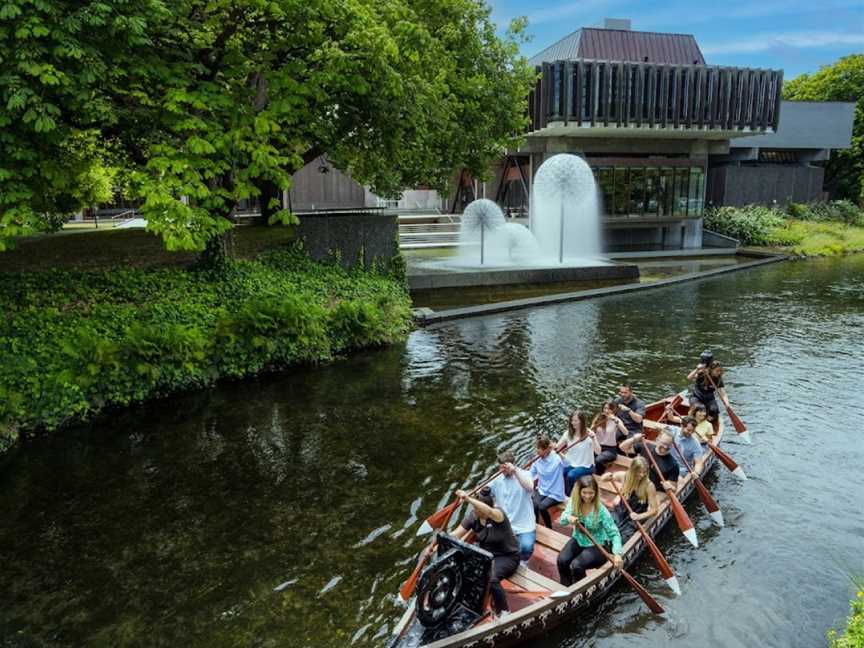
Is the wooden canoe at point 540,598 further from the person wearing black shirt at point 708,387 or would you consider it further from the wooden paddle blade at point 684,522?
the person wearing black shirt at point 708,387

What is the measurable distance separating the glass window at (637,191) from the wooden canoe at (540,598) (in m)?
35.9

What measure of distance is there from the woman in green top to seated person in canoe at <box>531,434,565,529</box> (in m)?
1.08

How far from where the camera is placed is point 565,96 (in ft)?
→ 117

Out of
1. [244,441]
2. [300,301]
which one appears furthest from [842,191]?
[244,441]

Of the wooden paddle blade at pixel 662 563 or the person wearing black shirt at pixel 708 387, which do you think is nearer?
the wooden paddle blade at pixel 662 563

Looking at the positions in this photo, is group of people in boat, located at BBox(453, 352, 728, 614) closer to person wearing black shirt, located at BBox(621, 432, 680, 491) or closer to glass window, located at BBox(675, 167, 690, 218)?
person wearing black shirt, located at BBox(621, 432, 680, 491)

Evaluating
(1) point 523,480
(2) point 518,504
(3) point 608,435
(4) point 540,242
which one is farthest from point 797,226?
A: (2) point 518,504

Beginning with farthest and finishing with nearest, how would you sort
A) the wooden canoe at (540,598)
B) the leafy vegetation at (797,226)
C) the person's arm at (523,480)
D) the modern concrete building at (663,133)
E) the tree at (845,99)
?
the tree at (845,99)
the leafy vegetation at (797,226)
the modern concrete building at (663,133)
the person's arm at (523,480)
the wooden canoe at (540,598)

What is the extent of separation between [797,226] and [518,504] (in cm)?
4363

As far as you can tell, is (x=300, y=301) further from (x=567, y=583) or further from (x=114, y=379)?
(x=567, y=583)

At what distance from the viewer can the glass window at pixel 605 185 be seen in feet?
133

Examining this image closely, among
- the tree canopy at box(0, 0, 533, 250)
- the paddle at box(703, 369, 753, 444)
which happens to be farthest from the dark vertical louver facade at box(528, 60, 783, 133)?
the paddle at box(703, 369, 753, 444)

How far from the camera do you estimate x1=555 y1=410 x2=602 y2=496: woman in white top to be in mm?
9492

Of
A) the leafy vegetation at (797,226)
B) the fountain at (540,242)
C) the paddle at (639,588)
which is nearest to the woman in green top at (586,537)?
the paddle at (639,588)
